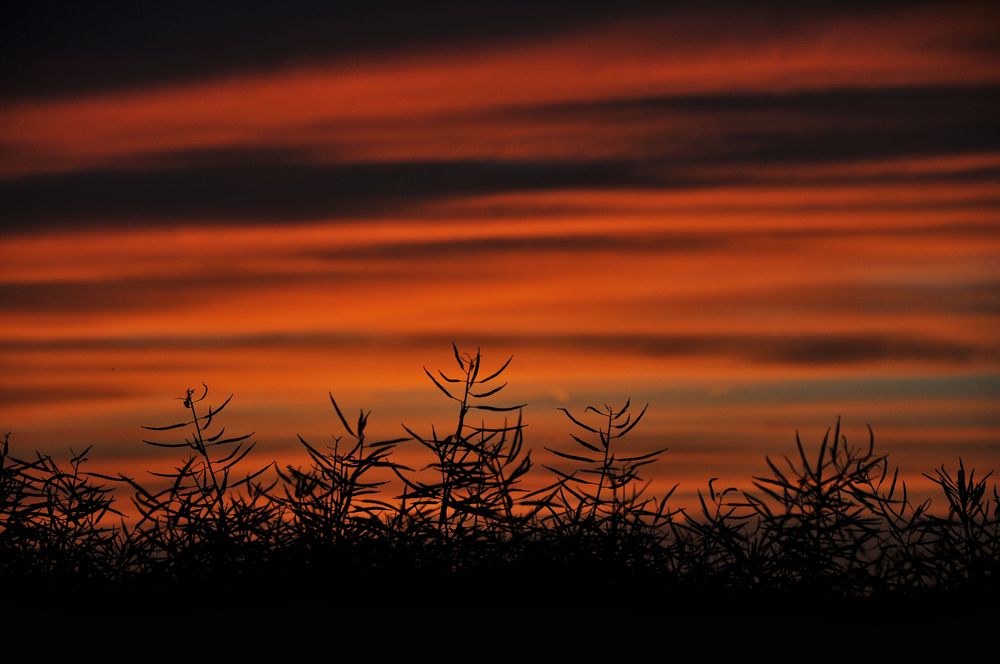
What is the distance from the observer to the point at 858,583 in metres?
4.48

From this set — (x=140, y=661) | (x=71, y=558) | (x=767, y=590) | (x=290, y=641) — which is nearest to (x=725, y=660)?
(x=767, y=590)

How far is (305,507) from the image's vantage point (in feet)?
15.6

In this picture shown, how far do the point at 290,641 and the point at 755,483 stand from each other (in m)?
2.14

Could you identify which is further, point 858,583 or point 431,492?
point 431,492

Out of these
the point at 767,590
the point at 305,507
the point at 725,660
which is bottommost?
the point at 725,660

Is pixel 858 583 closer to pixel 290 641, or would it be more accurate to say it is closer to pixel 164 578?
pixel 290 641

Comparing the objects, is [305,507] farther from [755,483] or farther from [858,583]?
[858,583]

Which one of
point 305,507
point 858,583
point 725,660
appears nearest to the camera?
point 725,660

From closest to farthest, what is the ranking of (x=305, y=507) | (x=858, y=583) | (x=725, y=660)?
(x=725, y=660), (x=858, y=583), (x=305, y=507)

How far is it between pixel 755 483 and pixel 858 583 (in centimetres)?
60

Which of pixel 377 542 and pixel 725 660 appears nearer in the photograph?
pixel 725 660

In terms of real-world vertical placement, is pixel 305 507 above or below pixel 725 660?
above

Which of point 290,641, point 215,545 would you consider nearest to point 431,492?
point 215,545

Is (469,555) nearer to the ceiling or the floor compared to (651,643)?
nearer to the ceiling
